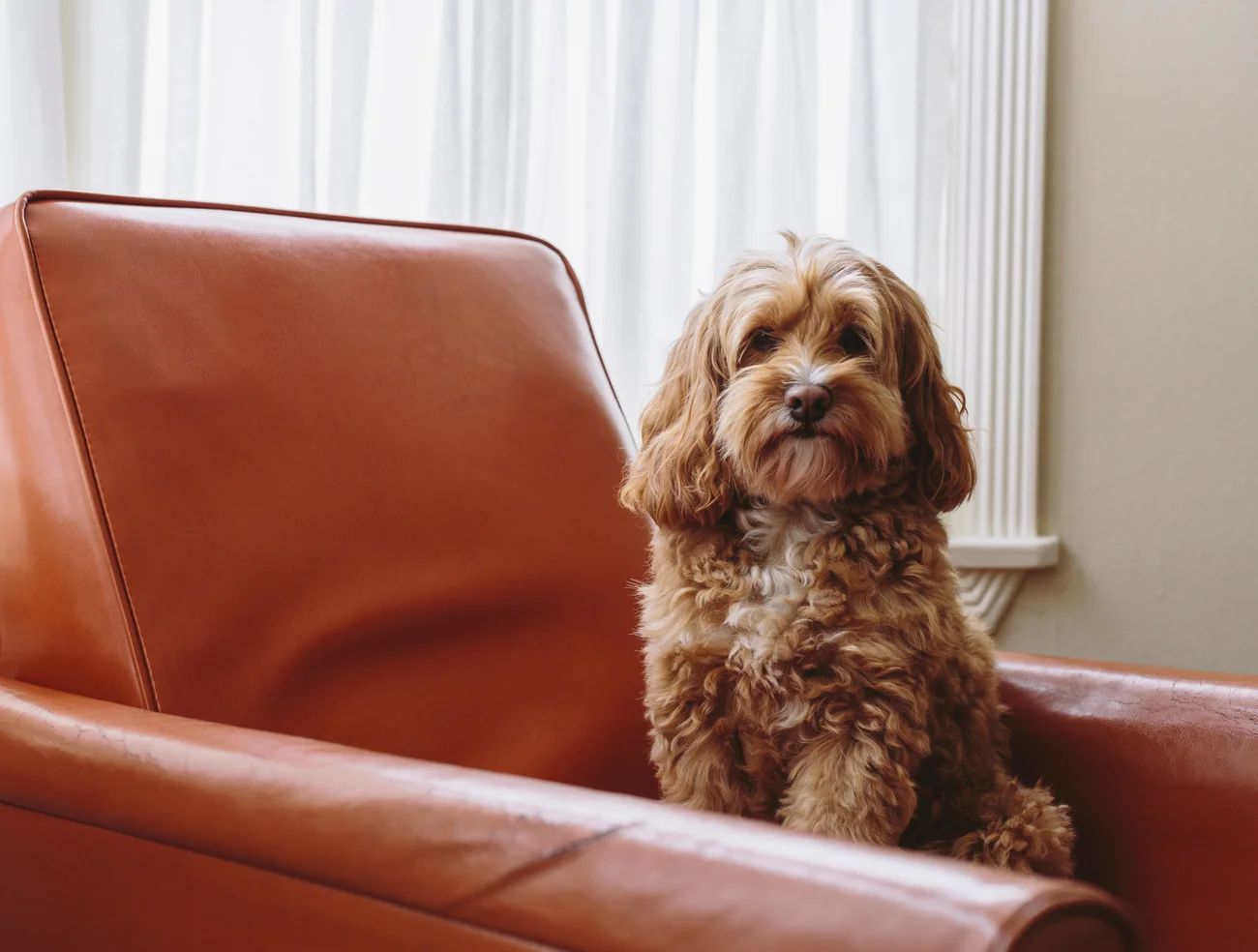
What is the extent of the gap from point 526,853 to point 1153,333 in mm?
1829

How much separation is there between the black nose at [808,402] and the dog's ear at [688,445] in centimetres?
11

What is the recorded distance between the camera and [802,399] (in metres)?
1.14

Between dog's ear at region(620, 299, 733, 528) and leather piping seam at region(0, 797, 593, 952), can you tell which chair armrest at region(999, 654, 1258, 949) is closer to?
dog's ear at region(620, 299, 733, 528)

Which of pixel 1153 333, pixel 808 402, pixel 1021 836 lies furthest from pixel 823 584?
pixel 1153 333

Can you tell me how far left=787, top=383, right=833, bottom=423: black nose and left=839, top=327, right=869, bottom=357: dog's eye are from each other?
111mm

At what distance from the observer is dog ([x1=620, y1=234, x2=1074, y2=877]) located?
111 centimetres

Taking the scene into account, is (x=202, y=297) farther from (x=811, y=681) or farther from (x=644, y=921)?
(x=644, y=921)

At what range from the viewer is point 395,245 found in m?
1.42

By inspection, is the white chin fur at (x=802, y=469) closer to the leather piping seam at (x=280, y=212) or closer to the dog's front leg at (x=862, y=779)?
the dog's front leg at (x=862, y=779)

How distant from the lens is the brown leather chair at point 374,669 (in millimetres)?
611

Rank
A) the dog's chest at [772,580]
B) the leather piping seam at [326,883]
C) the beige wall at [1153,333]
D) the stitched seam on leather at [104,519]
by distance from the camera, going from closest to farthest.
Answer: the leather piping seam at [326,883]
the stitched seam on leather at [104,519]
the dog's chest at [772,580]
the beige wall at [1153,333]

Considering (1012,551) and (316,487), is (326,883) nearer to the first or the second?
(316,487)

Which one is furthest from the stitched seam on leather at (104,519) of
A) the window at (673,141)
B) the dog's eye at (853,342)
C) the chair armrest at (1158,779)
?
the chair armrest at (1158,779)

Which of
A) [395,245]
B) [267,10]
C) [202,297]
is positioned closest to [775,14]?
[267,10]
